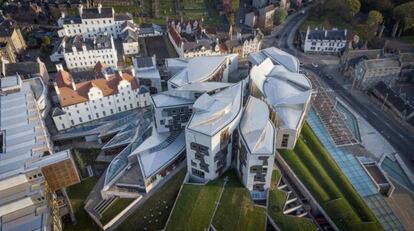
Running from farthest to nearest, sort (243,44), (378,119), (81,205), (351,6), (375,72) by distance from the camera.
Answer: (351,6) → (243,44) → (375,72) → (378,119) → (81,205)

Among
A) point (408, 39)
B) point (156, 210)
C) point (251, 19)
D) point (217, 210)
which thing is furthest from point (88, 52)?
point (408, 39)

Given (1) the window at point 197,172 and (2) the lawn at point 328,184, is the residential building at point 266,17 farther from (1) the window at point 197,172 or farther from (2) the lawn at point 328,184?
(1) the window at point 197,172

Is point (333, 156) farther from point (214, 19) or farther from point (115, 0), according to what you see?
point (115, 0)

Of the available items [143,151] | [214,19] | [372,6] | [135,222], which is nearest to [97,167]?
[143,151]

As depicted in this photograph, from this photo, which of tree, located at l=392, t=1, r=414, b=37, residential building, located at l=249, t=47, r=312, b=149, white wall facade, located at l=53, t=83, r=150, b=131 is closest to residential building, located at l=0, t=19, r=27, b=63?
white wall facade, located at l=53, t=83, r=150, b=131

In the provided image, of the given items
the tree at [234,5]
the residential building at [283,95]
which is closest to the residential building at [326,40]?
the residential building at [283,95]

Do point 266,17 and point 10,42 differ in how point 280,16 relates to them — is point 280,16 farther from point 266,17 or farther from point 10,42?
point 10,42
